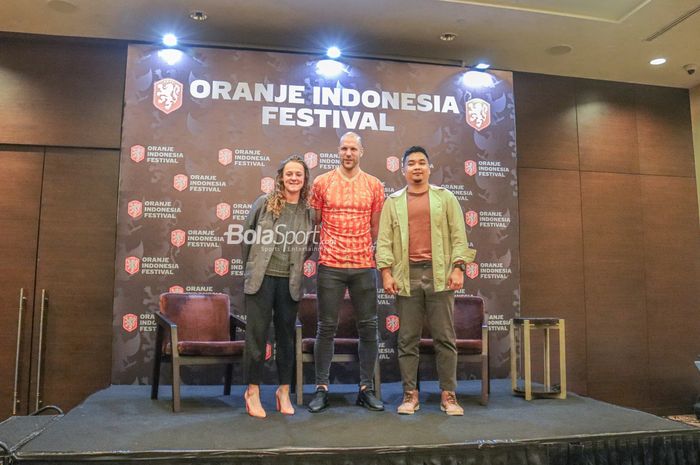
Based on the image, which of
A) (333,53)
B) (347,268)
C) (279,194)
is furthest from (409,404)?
(333,53)

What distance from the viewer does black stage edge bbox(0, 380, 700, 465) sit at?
101 inches

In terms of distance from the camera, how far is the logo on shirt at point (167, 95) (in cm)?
460

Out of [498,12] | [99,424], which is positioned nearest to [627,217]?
[498,12]

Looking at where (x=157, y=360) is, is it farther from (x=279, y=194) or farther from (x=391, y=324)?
(x=391, y=324)

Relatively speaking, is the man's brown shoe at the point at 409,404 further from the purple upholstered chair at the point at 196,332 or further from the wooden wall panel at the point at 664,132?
the wooden wall panel at the point at 664,132

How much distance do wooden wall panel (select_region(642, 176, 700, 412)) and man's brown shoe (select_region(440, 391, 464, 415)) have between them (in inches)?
128

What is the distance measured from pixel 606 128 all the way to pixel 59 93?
17.4 feet

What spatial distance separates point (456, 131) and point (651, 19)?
1823 mm

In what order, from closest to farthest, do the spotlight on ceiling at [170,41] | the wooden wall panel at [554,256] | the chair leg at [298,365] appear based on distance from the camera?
the chair leg at [298,365] < the spotlight on ceiling at [170,41] < the wooden wall panel at [554,256]

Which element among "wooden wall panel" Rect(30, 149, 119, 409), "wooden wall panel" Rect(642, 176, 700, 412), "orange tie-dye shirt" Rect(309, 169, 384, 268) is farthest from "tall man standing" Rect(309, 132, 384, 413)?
"wooden wall panel" Rect(642, 176, 700, 412)

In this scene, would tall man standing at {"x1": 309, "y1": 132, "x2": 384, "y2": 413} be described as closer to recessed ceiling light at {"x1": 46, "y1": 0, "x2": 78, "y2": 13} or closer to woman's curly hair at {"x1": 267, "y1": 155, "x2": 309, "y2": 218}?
woman's curly hair at {"x1": 267, "y1": 155, "x2": 309, "y2": 218}

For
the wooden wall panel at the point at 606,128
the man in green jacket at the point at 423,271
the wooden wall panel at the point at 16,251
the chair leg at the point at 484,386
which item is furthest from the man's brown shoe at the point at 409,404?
the wooden wall panel at the point at 606,128

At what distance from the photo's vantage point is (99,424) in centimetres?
302

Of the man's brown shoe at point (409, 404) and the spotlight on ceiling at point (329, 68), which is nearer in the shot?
the man's brown shoe at point (409, 404)
